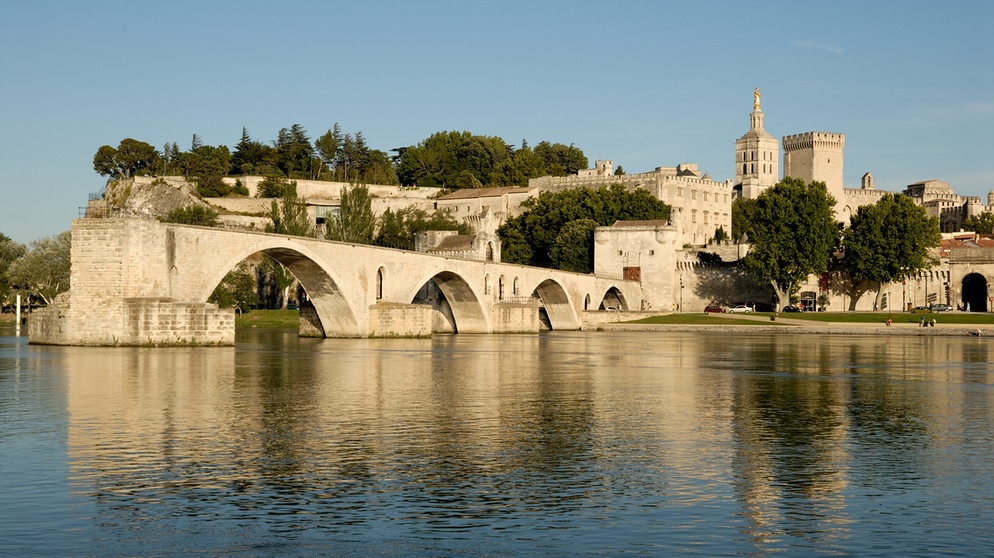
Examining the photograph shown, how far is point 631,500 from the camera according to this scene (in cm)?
1565

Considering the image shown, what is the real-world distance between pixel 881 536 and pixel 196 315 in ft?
123

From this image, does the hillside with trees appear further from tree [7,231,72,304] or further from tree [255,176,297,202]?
tree [7,231,72,304]

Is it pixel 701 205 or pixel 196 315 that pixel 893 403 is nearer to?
pixel 196 315

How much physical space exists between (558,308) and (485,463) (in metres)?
73.0

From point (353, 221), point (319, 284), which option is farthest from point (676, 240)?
point (319, 284)

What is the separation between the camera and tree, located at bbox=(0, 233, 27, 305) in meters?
85.4

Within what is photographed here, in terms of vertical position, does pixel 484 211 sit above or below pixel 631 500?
above

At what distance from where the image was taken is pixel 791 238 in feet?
317

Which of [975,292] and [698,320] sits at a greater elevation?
[975,292]

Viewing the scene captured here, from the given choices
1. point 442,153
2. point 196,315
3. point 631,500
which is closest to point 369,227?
point 196,315

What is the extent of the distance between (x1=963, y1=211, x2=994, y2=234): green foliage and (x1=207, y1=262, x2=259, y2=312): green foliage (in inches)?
3690

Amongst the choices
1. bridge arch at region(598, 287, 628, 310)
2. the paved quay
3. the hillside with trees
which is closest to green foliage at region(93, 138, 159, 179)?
the hillside with trees

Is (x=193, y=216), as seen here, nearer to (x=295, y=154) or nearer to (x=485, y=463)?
(x=295, y=154)

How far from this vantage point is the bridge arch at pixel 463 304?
2968 inches
